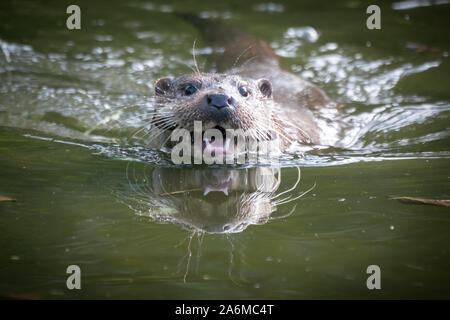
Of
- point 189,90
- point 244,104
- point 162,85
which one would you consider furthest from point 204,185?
point 162,85

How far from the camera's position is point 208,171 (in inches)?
151

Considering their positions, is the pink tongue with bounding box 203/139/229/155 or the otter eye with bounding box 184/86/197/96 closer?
the pink tongue with bounding box 203/139/229/155

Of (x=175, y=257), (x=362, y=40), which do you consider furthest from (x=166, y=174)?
(x=362, y=40)

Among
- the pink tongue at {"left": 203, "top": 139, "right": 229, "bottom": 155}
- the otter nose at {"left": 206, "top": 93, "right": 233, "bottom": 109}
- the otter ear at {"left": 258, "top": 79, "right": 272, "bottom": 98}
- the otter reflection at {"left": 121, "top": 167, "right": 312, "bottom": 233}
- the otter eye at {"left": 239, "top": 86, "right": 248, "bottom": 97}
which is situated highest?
the otter ear at {"left": 258, "top": 79, "right": 272, "bottom": 98}

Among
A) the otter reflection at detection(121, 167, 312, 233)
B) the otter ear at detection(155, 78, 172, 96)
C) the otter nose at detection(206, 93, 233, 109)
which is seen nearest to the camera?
the otter reflection at detection(121, 167, 312, 233)

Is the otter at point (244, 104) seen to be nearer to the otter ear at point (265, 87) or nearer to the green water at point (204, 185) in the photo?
the otter ear at point (265, 87)

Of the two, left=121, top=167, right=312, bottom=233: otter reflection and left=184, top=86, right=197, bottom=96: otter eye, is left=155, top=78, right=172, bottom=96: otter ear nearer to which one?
left=184, top=86, right=197, bottom=96: otter eye

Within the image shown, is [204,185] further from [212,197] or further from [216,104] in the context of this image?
[216,104]

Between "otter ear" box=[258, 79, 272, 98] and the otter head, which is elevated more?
"otter ear" box=[258, 79, 272, 98]

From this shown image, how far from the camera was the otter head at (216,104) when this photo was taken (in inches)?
143

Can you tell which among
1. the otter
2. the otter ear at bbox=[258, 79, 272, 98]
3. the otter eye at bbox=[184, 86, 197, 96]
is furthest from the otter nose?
the otter ear at bbox=[258, 79, 272, 98]

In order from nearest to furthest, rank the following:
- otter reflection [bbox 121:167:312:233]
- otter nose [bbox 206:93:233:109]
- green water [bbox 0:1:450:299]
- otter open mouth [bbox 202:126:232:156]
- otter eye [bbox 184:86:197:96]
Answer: green water [bbox 0:1:450:299], otter reflection [bbox 121:167:312:233], otter nose [bbox 206:93:233:109], otter open mouth [bbox 202:126:232:156], otter eye [bbox 184:86:197:96]

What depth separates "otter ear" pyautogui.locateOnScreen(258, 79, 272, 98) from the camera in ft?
14.5
